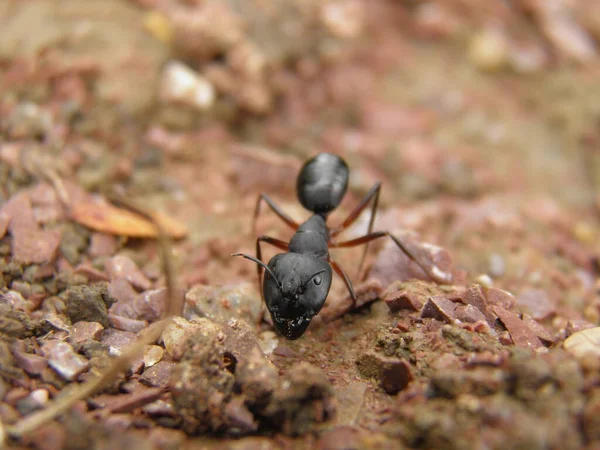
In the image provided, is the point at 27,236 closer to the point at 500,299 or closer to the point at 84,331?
the point at 84,331

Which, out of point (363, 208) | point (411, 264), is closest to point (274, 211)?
point (363, 208)

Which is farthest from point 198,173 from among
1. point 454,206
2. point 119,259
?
point 454,206

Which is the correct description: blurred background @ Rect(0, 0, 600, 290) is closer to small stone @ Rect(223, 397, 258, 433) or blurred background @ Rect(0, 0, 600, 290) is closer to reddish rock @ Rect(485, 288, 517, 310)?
reddish rock @ Rect(485, 288, 517, 310)

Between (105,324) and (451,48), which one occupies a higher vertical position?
(451,48)

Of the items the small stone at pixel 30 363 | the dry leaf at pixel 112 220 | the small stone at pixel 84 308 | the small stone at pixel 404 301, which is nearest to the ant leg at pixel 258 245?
the dry leaf at pixel 112 220

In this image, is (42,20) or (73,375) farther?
(42,20)

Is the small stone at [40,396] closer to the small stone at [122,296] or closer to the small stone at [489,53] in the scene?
the small stone at [122,296]

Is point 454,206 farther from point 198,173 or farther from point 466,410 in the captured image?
point 466,410
